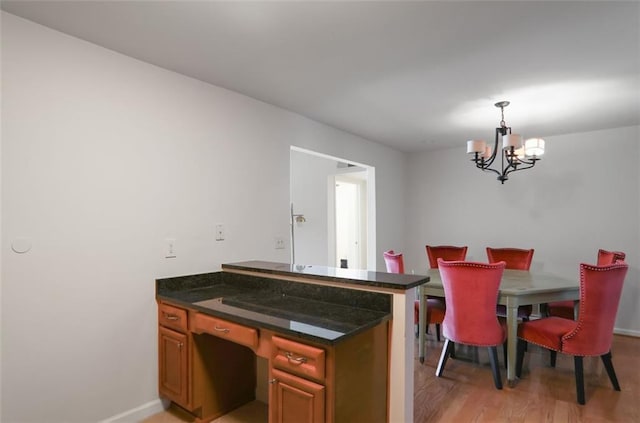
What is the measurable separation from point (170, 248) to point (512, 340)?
268cm

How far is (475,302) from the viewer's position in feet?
8.68

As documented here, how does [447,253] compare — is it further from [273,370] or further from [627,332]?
[273,370]

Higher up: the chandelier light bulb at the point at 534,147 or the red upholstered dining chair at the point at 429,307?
the chandelier light bulb at the point at 534,147

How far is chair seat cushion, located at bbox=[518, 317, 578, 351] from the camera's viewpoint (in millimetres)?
2571

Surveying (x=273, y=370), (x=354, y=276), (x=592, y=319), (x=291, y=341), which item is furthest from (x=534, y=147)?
(x=273, y=370)

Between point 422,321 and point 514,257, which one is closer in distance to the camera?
point 422,321

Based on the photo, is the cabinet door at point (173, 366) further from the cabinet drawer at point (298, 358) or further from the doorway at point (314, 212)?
the doorway at point (314, 212)

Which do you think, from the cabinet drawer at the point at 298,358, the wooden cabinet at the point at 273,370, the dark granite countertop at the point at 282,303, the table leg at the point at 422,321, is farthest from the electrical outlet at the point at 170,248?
the table leg at the point at 422,321

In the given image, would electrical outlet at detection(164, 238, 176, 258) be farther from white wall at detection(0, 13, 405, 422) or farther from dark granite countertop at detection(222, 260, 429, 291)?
dark granite countertop at detection(222, 260, 429, 291)

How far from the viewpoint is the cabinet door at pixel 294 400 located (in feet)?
5.07

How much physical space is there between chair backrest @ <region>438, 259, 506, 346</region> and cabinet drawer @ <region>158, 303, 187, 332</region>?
190cm

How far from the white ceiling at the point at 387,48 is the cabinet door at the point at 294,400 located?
181cm

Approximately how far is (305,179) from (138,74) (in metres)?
3.19

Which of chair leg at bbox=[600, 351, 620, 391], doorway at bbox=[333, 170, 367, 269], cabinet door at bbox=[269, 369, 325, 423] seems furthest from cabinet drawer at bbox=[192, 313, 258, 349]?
doorway at bbox=[333, 170, 367, 269]
